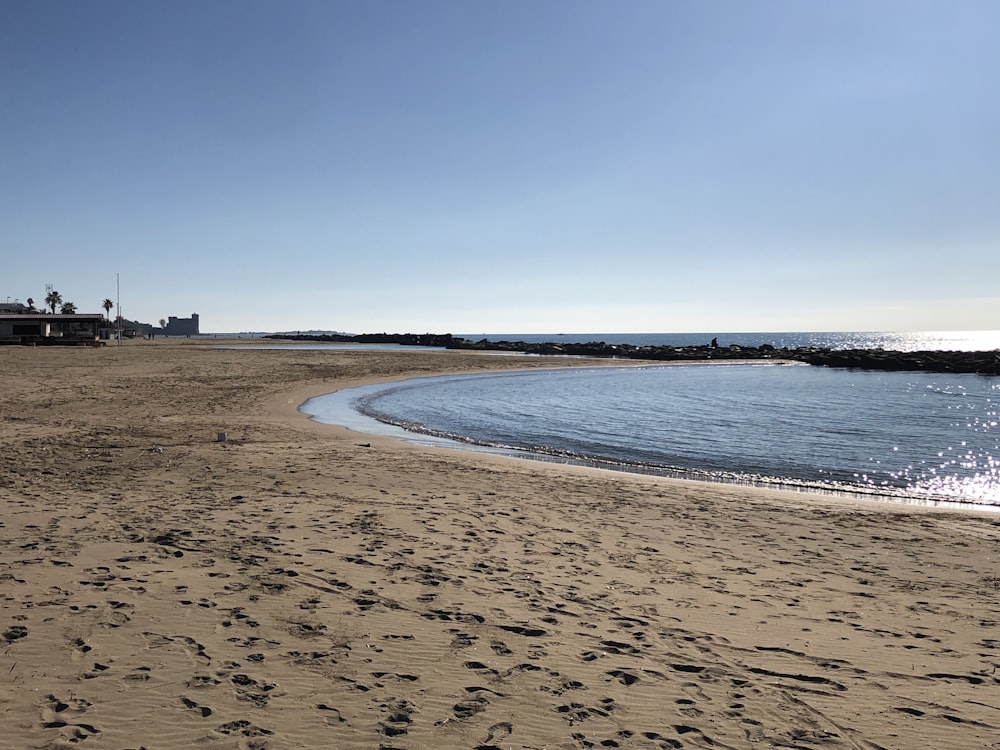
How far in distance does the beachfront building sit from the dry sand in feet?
250

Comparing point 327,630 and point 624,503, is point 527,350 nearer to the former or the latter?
point 624,503

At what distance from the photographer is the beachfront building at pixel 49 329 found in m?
75.8

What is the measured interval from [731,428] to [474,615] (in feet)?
69.4

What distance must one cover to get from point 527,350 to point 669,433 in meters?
75.5

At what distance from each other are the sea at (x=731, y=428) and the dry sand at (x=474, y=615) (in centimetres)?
446

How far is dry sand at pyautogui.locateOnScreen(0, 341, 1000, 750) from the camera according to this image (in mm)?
4750

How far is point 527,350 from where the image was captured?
99375mm

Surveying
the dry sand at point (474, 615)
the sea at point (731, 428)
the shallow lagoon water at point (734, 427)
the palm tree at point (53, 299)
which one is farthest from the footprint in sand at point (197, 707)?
the palm tree at point (53, 299)

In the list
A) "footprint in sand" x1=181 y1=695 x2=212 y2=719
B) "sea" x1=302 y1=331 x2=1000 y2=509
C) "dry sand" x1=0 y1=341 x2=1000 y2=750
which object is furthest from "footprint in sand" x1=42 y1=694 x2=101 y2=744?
"sea" x1=302 y1=331 x2=1000 y2=509

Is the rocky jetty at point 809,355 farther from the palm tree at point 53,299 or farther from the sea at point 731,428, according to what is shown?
the palm tree at point 53,299

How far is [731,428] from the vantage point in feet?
83.8

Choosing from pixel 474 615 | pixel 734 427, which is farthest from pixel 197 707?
pixel 734 427

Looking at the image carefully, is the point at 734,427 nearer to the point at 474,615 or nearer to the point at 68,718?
the point at 474,615

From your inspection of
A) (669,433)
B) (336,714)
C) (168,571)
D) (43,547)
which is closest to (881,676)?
(336,714)
